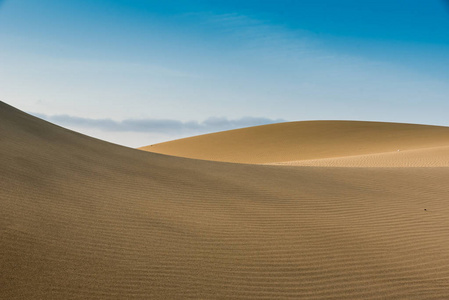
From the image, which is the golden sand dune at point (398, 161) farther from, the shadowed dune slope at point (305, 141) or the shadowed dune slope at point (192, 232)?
the shadowed dune slope at point (192, 232)

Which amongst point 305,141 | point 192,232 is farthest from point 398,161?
point 305,141

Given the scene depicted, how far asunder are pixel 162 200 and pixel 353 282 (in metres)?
3.68

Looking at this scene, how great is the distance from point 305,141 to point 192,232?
35952 mm

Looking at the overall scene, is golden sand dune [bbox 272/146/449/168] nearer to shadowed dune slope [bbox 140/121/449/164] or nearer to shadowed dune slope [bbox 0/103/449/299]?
shadowed dune slope [bbox 140/121/449/164]

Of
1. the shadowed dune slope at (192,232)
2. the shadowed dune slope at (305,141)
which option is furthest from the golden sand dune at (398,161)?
the shadowed dune slope at (192,232)

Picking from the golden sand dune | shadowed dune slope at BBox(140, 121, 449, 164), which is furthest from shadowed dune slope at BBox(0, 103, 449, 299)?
shadowed dune slope at BBox(140, 121, 449, 164)

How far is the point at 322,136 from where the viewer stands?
42750mm

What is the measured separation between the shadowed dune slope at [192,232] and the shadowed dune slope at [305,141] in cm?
2447

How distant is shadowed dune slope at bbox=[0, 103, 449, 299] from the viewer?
4539 millimetres

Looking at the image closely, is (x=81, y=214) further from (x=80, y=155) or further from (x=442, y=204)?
(x=442, y=204)

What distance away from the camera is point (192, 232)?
6.14 m

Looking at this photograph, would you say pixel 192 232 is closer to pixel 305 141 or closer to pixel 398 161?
pixel 398 161

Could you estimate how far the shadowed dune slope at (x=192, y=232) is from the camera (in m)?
4.54

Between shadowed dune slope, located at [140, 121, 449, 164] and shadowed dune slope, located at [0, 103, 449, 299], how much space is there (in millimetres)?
24473
